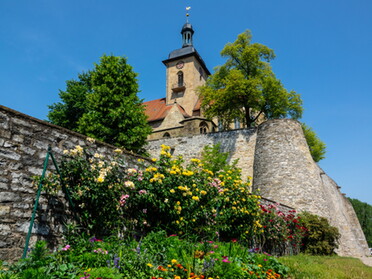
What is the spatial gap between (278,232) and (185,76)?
31.2 metres

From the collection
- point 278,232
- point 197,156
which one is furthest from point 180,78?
point 278,232

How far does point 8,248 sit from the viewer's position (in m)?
3.81

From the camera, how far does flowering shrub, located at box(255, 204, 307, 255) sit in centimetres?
898

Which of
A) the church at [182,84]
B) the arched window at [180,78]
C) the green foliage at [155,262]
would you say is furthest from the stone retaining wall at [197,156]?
the arched window at [180,78]

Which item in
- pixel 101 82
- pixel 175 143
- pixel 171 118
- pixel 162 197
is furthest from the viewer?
pixel 171 118

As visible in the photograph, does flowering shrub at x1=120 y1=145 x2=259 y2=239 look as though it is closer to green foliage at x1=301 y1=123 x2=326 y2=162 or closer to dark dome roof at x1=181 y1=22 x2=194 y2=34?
green foliage at x1=301 y1=123 x2=326 y2=162

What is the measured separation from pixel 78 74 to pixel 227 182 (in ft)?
60.0

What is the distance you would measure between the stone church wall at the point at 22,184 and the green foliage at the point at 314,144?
29.7 meters

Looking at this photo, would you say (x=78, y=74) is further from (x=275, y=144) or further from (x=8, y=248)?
(x=8, y=248)

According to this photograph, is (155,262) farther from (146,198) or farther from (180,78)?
(180,78)

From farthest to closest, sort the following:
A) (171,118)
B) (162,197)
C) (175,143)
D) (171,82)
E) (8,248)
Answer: (171,82)
(171,118)
(175,143)
(162,197)
(8,248)

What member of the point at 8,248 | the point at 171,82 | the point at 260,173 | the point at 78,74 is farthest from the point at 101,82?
the point at 171,82

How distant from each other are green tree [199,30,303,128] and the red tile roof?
36.3 ft

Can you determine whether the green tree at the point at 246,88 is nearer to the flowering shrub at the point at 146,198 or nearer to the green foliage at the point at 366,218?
the flowering shrub at the point at 146,198
